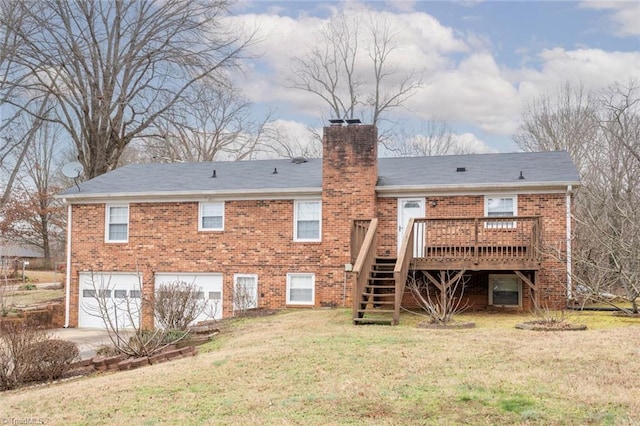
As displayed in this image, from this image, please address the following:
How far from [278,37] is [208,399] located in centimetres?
2646

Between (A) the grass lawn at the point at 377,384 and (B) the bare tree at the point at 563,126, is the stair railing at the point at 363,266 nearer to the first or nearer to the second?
(A) the grass lawn at the point at 377,384

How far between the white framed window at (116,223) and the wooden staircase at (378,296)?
8351 millimetres

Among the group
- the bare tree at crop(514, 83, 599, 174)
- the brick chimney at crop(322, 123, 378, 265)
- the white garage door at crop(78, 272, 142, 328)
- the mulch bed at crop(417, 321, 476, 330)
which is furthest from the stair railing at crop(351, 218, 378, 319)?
the bare tree at crop(514, 83, 599, 174)

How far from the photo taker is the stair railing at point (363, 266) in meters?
14.2

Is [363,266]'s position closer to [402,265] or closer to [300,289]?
[402,265]

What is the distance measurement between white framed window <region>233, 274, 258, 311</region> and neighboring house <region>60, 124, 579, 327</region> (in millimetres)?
59

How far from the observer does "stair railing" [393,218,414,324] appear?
555 inches

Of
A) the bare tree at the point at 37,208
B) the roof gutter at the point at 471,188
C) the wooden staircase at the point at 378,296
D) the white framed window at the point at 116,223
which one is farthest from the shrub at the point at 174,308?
the bare tree at the point at 37,208

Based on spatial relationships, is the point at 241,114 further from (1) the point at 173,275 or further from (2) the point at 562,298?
(2) the point at 562,298

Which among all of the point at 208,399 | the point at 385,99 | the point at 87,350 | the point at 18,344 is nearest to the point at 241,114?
the point at 385,99

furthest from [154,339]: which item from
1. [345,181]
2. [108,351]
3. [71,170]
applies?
[71,170]

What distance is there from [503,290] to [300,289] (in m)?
5.62

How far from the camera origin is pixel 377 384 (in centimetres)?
846

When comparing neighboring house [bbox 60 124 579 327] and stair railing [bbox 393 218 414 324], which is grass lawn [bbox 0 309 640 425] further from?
neighboring house [bbox 60 124 579 327]
